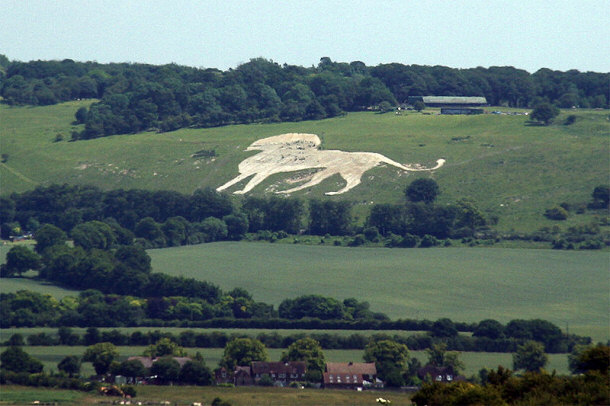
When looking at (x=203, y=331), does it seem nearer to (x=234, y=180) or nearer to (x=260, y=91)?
(x=234, y=180)

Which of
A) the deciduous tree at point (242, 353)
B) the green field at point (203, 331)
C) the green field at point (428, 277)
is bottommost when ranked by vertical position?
the green field at point (428, 277)

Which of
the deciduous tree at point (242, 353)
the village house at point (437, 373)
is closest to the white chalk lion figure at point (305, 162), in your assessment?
the deciduous tree at point (242, 353)

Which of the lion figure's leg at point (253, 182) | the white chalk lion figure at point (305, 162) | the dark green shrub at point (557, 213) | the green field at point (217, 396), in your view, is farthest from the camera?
the white chalk lion figure at point (305, 162)

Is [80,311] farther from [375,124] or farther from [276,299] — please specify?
[375,124]

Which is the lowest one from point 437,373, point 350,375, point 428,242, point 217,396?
point 428,242

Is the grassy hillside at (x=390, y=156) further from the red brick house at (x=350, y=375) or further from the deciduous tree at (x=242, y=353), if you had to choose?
the deciduous tree at (x=242, y=353)

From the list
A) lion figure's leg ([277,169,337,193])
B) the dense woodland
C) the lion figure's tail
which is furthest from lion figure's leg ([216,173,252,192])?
the dense woodland

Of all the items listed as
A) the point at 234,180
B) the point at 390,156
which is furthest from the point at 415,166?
the point at 234,180
